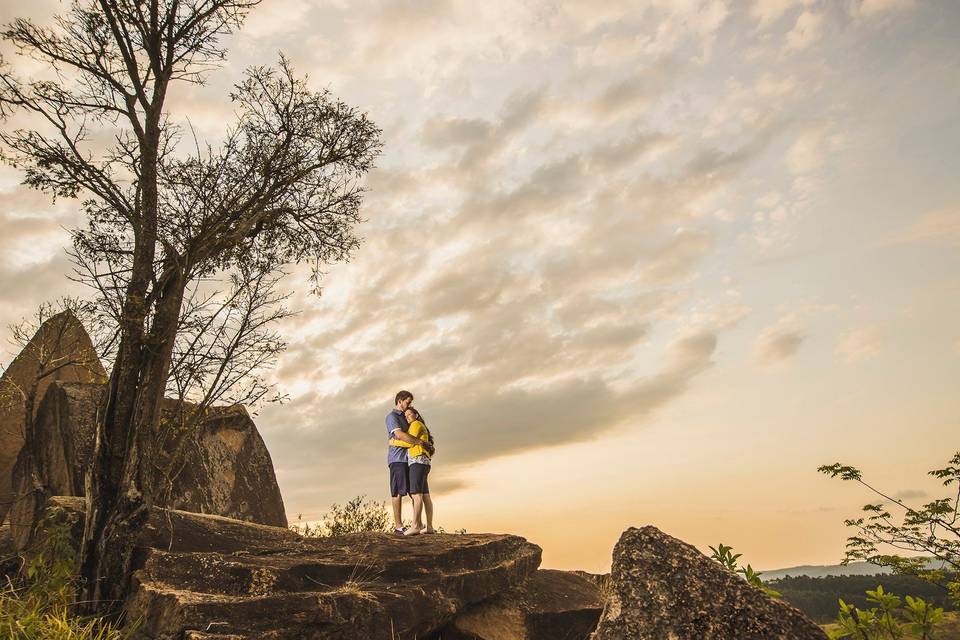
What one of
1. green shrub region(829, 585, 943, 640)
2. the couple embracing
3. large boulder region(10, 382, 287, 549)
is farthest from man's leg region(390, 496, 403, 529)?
green shrub region(829, 585, 943, 640)

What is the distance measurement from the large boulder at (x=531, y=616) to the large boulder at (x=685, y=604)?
773 cm

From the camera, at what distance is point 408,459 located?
15.8m

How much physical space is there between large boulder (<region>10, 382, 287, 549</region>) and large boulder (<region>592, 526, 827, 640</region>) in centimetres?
1282

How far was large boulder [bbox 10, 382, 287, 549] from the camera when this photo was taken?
16.1 meters

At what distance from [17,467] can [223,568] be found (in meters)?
9.91

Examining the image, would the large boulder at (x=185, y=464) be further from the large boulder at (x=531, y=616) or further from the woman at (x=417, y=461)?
the large boulder at (x=531, y=616)

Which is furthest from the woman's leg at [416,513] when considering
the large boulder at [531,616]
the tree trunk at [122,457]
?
the tree trunk at [122,457]

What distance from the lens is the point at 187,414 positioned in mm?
17109

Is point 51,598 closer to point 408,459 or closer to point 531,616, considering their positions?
point 408,459

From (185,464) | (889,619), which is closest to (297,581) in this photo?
(889,619)

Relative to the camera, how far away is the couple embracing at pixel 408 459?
15555mm

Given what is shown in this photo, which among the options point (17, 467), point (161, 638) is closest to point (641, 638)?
point (161, 638)

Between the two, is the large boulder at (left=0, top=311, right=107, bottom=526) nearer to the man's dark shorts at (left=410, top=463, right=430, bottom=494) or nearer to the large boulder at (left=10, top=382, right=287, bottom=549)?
the large boulder at (left=10, top=382, right=287, bottom=549)

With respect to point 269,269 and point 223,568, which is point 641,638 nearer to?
point 223,568
